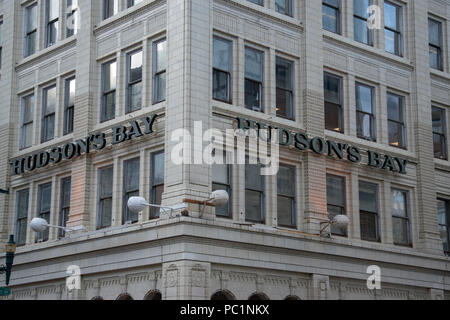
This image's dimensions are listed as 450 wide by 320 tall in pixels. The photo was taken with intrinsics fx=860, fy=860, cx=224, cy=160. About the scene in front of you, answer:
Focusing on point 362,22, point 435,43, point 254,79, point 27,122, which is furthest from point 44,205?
point 435,43

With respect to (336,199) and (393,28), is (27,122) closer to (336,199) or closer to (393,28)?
(336,199)

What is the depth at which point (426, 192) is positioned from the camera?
35500 mm

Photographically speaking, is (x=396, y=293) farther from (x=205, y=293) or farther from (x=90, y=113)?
(x=90, y=113)

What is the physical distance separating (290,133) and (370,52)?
627cm

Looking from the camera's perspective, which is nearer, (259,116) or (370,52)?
(259,116)

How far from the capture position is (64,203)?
110 feet

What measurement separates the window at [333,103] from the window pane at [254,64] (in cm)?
325

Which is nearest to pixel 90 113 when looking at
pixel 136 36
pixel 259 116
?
pixel 136 36

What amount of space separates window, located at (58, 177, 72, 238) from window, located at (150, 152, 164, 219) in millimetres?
5034

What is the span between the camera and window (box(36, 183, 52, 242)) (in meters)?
34.2

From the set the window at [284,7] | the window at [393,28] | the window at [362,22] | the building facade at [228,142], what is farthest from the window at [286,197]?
the window at [393,28]

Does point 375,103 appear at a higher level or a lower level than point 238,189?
higher

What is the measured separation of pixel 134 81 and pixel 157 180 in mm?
4127

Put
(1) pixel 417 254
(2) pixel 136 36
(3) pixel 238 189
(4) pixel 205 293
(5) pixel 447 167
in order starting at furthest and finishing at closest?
1. (5) pixel 447 167
2. (1) pixel 417 254
3. (2) pixel 136 36
4. (3) pixel 238 189
5. (4) pixel 205 293
